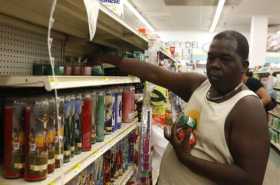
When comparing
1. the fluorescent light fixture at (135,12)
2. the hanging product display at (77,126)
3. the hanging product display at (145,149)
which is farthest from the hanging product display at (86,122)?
the fluorescent light fixture at (135,12)

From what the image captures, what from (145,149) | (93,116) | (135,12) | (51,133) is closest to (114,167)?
(145,149)

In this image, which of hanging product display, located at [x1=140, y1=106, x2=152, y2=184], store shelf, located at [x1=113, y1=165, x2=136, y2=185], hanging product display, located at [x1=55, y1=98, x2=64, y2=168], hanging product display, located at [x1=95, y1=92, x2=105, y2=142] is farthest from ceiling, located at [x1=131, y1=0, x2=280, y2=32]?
hanging product display, located at [x1=55, y1=98, x2=64, y2=168]

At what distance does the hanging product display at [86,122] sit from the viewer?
1.64m

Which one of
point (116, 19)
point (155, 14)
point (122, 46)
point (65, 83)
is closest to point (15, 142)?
point (65, 83)

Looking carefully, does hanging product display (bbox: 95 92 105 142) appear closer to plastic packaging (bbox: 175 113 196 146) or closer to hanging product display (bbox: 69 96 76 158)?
hanging product display (bbox: 69 96 76 158)

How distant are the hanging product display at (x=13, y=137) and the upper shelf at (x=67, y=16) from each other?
0.50 m

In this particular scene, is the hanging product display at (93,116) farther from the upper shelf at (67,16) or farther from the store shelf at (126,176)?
the store shelf at (126,176)

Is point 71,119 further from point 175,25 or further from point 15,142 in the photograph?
point 175,25

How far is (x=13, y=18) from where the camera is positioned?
174 centimetres

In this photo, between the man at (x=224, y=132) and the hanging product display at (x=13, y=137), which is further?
the man at (x=224, y=132)

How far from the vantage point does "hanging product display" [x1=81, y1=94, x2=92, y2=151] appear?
1642mm

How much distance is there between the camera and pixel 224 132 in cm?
165

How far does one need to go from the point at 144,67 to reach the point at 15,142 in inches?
51.7

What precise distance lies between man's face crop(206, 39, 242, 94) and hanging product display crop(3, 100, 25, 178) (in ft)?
3.19
